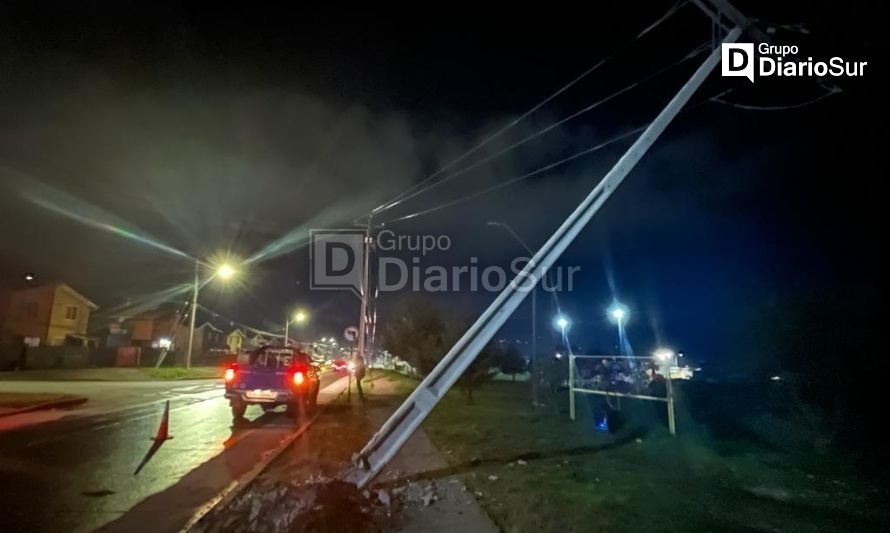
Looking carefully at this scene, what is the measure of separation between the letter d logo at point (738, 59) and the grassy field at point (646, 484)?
19.5 ft

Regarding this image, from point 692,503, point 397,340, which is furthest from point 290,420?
point 397,340

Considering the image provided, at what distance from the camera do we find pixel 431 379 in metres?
7.38

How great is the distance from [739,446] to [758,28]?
663 centimetres

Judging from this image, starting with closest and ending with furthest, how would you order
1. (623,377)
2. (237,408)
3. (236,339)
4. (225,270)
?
1. (237,408)
2. (623,377)
3. (225,270)
4. (236,339)

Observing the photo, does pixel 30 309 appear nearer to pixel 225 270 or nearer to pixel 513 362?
pixel 225 270

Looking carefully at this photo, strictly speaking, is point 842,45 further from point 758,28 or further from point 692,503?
point 692,503

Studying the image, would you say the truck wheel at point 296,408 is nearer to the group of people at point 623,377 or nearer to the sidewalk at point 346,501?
the sidewalk at point 346,501

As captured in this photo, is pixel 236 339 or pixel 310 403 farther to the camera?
pixel 236 339

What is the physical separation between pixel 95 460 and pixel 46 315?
45.6 metres

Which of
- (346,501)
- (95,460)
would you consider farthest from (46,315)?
(346,501)

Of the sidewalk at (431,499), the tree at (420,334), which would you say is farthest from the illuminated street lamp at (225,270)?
the sidewalk at (431,499)

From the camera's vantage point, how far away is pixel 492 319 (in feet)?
25.2

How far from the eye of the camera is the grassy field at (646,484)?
560 cm

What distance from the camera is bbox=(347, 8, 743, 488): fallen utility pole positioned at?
712cm
